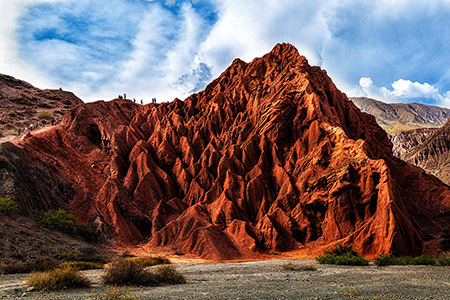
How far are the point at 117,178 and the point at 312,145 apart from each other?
1269 inches

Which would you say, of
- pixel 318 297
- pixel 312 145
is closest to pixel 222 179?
pixel 312 145

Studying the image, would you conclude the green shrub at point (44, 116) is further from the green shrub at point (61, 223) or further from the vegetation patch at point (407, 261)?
the vegetation patch at point (407, 261)

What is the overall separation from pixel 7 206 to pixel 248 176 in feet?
102

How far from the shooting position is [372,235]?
3056 cm

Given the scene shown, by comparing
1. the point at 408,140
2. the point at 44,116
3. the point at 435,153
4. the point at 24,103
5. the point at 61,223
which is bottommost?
the point at 61,223

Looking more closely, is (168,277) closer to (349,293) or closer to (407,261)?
(349,293)

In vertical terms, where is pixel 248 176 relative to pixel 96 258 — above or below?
above


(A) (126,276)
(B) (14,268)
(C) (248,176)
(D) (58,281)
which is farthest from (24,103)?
(A) (126,276)

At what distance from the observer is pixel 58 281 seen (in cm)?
1188

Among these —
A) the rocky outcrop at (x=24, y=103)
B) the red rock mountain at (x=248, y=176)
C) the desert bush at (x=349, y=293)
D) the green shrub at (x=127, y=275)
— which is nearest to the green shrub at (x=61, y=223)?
the red rock mountain at (x=248, y=176)

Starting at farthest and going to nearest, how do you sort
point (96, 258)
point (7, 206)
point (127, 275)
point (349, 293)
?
point (7, 206), point (96, 258), point (127, 275), point (349, 293)

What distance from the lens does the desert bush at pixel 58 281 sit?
11.5 m

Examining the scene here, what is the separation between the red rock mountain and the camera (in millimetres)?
35500

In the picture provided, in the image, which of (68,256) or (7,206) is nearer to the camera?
(68,256)
